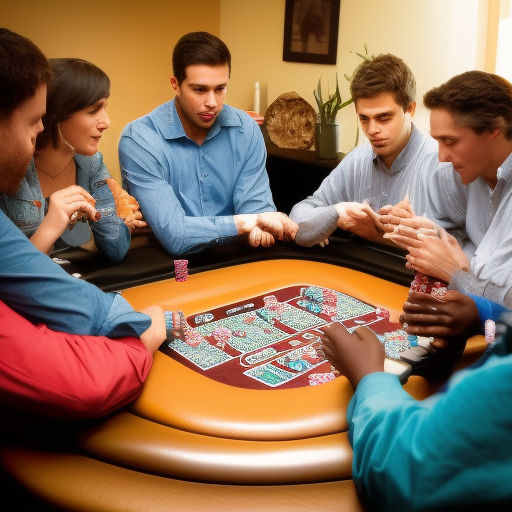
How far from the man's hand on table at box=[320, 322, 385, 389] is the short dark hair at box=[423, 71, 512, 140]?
95 cm

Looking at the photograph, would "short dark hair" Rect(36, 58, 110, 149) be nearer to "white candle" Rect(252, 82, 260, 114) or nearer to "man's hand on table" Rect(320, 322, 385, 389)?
"man's hand on table" Rect(320, 322, 385, 389)

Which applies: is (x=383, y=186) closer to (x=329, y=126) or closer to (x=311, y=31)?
(x=329, y=126)

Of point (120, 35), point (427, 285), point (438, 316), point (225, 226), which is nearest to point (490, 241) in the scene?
point (427, 285)

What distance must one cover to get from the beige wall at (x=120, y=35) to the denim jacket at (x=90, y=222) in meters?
2.11

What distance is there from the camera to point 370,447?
3.15 feet

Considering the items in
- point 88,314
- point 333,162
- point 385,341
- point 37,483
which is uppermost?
point 333,162

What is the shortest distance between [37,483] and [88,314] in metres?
0.34

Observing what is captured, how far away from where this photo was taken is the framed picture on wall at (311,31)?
155 inches

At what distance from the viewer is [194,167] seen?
285 cm

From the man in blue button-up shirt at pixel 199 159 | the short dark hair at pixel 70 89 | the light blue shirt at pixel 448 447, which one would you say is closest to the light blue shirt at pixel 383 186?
the man in blue button-up shirt at pixel 199 159

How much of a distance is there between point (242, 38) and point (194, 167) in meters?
2.15

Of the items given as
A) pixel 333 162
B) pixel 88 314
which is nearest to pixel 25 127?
pixel 88 314

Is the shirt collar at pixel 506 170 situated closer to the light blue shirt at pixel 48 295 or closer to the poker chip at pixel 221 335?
the poker chip at pixel 221 335

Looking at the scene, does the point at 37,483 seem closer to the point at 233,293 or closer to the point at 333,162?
the point at 233,293
